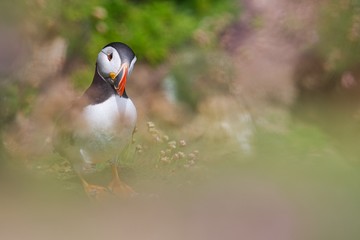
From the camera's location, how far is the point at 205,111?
13.7ft

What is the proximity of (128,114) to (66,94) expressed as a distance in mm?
1053

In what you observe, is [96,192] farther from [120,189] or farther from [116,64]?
[116,64]

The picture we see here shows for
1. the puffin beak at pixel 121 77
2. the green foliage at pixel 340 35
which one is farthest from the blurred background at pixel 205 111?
the puffin beak at pixel 121 77

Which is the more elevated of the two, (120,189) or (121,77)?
(121,77)

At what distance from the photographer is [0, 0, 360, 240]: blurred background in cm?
321

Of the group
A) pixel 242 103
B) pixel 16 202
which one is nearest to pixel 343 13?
pixel 242 103

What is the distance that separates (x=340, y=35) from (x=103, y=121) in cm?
164

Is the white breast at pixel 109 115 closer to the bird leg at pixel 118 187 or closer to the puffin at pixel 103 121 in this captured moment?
the puffin at pixel 103 121

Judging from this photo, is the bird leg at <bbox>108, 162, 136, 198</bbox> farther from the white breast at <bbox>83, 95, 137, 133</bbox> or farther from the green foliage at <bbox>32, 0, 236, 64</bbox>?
the green foliage at <bbox>32, 0, 236, 64</bbox>

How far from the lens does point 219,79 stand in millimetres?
4348

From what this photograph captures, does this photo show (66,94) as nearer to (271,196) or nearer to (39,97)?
(39,97)

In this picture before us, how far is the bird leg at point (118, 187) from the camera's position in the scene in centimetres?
335

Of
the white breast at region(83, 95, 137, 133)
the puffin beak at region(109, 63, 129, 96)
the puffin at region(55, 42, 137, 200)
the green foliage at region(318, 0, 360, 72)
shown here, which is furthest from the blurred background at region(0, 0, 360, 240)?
the puffin beak at region(109, 63, 129, 96)

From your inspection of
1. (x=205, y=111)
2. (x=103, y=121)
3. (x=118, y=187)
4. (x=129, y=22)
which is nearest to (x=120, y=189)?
(x=118, y=187)
